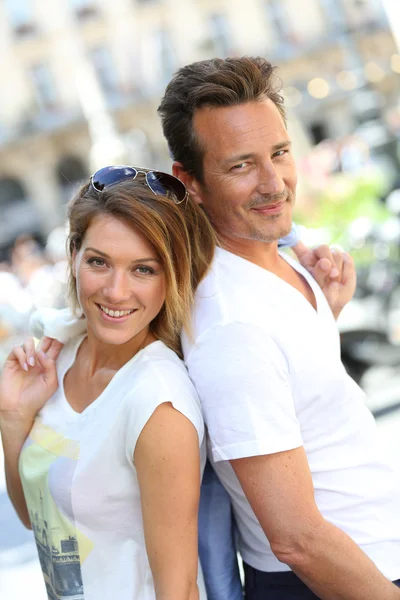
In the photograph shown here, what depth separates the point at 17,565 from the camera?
306 centimetres

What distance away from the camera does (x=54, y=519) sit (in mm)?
1325

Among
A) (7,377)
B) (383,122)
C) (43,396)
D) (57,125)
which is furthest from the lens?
(57,125)

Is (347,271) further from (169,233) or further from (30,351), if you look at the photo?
(30,351)

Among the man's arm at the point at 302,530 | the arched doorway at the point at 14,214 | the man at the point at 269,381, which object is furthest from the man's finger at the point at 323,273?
the arched doorway at the point at 14,214

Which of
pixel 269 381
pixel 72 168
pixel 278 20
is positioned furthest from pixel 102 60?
pixel 269 381

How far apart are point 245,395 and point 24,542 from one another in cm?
248

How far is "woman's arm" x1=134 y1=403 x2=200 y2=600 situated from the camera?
117cm

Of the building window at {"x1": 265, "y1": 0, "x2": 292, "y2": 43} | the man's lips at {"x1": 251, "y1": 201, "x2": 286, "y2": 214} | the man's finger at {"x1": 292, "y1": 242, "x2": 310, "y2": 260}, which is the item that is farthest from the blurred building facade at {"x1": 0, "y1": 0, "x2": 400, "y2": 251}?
the man's lips at {"x1": 251, "y1": 201, "x2": 286, "y2": 214}

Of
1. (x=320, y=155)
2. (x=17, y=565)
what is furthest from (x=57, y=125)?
(x=17, y=565)

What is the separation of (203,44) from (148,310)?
2657 cm

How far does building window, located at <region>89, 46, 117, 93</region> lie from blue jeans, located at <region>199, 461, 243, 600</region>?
26.2m

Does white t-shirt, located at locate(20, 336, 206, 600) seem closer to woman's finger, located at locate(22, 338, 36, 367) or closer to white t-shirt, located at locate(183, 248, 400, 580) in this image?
white t-shirt, located at locate(183, 248, 400, 580)

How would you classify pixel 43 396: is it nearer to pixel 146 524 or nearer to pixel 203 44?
pixel 146 524

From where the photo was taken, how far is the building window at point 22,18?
87.0ft
